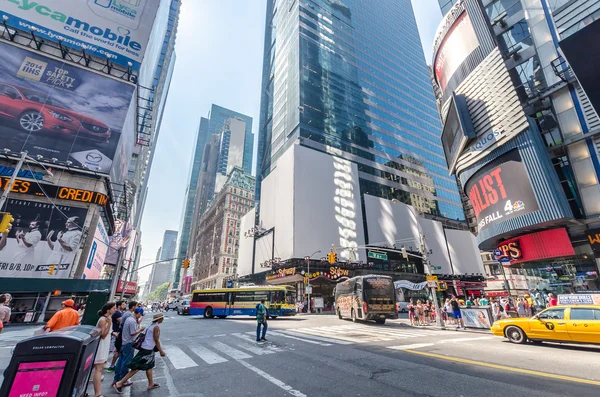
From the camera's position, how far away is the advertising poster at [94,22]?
27.3m

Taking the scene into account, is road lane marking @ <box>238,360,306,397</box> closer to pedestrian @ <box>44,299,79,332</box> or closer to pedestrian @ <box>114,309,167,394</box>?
pedestrian @ <box>114,309,167,394</box>

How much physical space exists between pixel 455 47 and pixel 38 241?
48.1 meters

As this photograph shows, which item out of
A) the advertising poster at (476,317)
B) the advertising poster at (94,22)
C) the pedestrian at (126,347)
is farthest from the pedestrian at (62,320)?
the advertising poster at (94,22)

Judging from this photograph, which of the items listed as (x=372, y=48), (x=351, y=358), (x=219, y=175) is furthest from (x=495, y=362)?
(x=219, y=175)

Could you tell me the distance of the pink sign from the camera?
11.4ft

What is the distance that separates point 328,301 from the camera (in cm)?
4259

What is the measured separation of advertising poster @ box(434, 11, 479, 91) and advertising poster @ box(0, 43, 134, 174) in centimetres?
3927

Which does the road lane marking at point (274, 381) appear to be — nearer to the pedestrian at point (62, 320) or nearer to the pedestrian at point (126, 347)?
the pedestrian at point (126, 347)

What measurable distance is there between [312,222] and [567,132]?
30.7 meters

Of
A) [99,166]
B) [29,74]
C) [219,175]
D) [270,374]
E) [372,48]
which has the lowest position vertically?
[270,374]

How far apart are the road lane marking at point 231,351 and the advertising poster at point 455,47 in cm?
3601

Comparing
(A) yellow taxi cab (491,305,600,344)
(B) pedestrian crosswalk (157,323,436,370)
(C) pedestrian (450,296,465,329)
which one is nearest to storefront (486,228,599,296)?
(C) pedestrian (450,296,465,329)

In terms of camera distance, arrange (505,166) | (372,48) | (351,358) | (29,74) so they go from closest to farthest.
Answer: (351,358) < (505,166) < (29,74) < (372,48)

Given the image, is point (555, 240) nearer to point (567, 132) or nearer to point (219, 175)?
point (567, 132)
